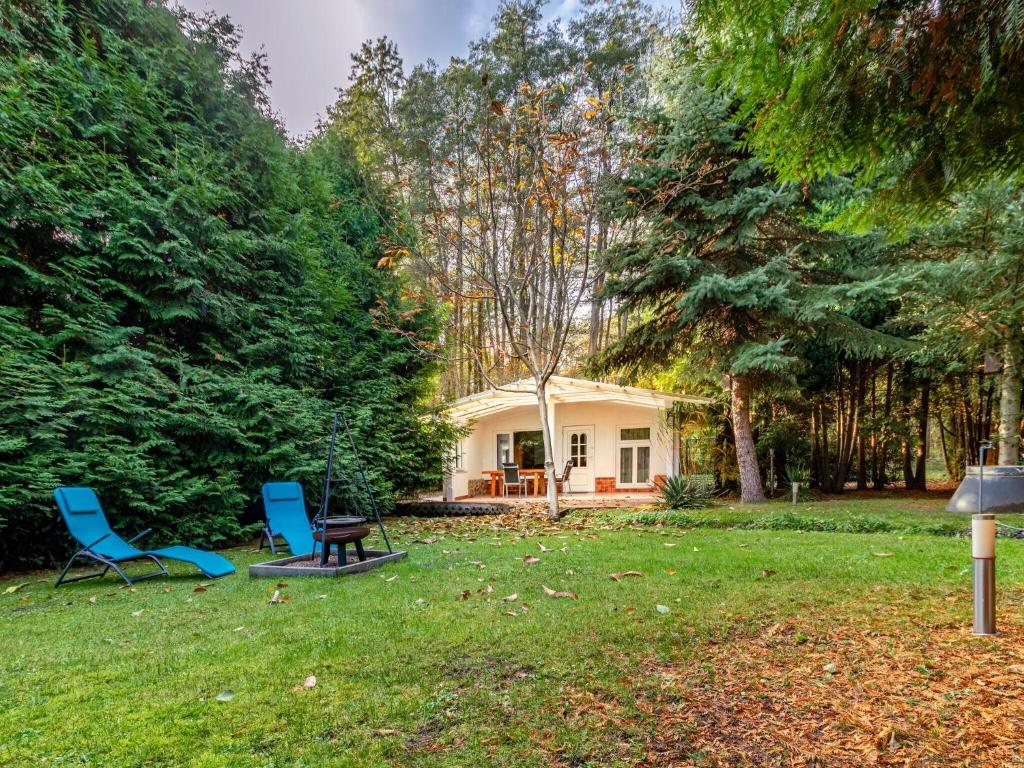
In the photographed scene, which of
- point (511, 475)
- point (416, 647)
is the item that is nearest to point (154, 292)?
point (416, 647)

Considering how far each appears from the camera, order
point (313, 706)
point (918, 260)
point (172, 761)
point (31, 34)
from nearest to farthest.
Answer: point (172, 761) < point (313, 706) < point (31, 34) < point (918, 260)

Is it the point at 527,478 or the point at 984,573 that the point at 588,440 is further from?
the point at 984,573

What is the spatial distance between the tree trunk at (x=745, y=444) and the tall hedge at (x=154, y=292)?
24.2ft

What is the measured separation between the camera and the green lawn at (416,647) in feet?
7.35

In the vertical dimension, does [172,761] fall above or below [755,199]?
below

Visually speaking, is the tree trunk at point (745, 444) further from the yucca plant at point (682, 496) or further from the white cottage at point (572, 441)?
the white cottage at point (572, 441)

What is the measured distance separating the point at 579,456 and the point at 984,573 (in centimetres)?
1444

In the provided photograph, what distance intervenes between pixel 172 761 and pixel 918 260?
41.9ft

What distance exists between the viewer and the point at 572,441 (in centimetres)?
1777

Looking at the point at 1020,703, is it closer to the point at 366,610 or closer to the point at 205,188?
the point at 366,610

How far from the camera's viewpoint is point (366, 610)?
13.7 feet

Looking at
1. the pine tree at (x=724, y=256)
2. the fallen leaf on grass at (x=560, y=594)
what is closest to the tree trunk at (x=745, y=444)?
the pine tree at (x=724, y=256)

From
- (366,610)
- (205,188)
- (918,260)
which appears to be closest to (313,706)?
(366,610)

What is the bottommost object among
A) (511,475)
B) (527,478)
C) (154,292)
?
(527,478)
